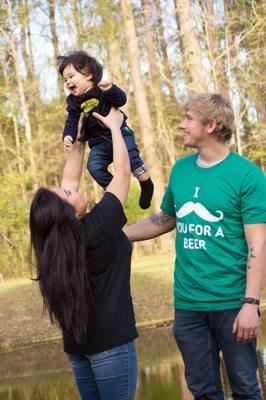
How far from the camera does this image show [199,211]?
4074 millimetres

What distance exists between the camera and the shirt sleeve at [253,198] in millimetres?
A: 3941

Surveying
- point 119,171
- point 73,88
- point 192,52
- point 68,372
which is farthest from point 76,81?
point 192,52

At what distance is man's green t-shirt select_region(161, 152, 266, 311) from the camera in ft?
13.1

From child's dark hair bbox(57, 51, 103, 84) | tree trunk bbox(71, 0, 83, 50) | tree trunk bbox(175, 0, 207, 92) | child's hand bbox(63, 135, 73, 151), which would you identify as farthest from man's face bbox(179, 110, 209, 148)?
tree trunk bbox(71, 0, 83, 50)

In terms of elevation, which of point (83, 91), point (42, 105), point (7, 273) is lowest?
point (7, 273)

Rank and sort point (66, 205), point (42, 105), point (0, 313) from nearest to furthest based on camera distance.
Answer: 1. point (66, 205)
2. point (0, 313)
3. point (42, 105)

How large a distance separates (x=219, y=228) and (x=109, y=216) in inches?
31.8

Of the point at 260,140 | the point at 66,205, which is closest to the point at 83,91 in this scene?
the point at 66,205

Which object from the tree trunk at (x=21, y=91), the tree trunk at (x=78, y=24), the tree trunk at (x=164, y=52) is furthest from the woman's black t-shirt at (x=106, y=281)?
the tree trunk at (x=164, y=52)

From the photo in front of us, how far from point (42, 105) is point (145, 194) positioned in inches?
988

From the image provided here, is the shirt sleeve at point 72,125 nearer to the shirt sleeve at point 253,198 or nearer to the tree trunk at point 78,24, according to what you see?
the shirt sleeve at point 253,198

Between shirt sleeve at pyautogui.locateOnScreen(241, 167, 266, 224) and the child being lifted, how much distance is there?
903 millimetres

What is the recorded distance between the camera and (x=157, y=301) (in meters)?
13.2

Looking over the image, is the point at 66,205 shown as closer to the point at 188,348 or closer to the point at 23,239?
the point at 188,348
